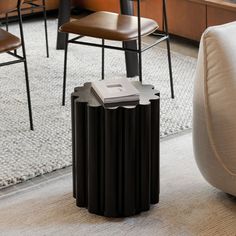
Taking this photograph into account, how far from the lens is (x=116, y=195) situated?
2268 mm

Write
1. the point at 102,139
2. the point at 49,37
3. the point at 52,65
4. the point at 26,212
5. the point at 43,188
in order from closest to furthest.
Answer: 1. the point at 102,139
2. the point at 26,212
3. the point at 43,188
4. the point at 52,65
5. the point at 49,37

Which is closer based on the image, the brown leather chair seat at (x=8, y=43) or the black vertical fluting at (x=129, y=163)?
the black vertical fluting at (x=129, y=163)

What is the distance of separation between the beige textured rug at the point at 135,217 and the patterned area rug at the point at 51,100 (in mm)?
182

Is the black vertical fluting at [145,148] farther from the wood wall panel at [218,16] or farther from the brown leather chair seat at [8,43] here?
the wood wall panel at [218,16]

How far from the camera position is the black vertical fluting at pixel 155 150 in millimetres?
2270

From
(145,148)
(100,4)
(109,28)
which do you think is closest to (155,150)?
(145,148)

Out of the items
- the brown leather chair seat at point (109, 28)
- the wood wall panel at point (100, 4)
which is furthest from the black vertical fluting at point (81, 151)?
the wood wall panel at point (100, 4)

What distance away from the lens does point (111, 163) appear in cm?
221

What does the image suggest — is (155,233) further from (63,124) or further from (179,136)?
(63,124)

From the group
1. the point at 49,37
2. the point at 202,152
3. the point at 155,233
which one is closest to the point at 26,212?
the point at 155,233

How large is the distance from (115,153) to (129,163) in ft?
0.21

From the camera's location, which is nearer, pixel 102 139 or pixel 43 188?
pixel 102 139

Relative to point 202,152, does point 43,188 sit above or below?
below

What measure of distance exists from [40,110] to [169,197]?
1.16 m
